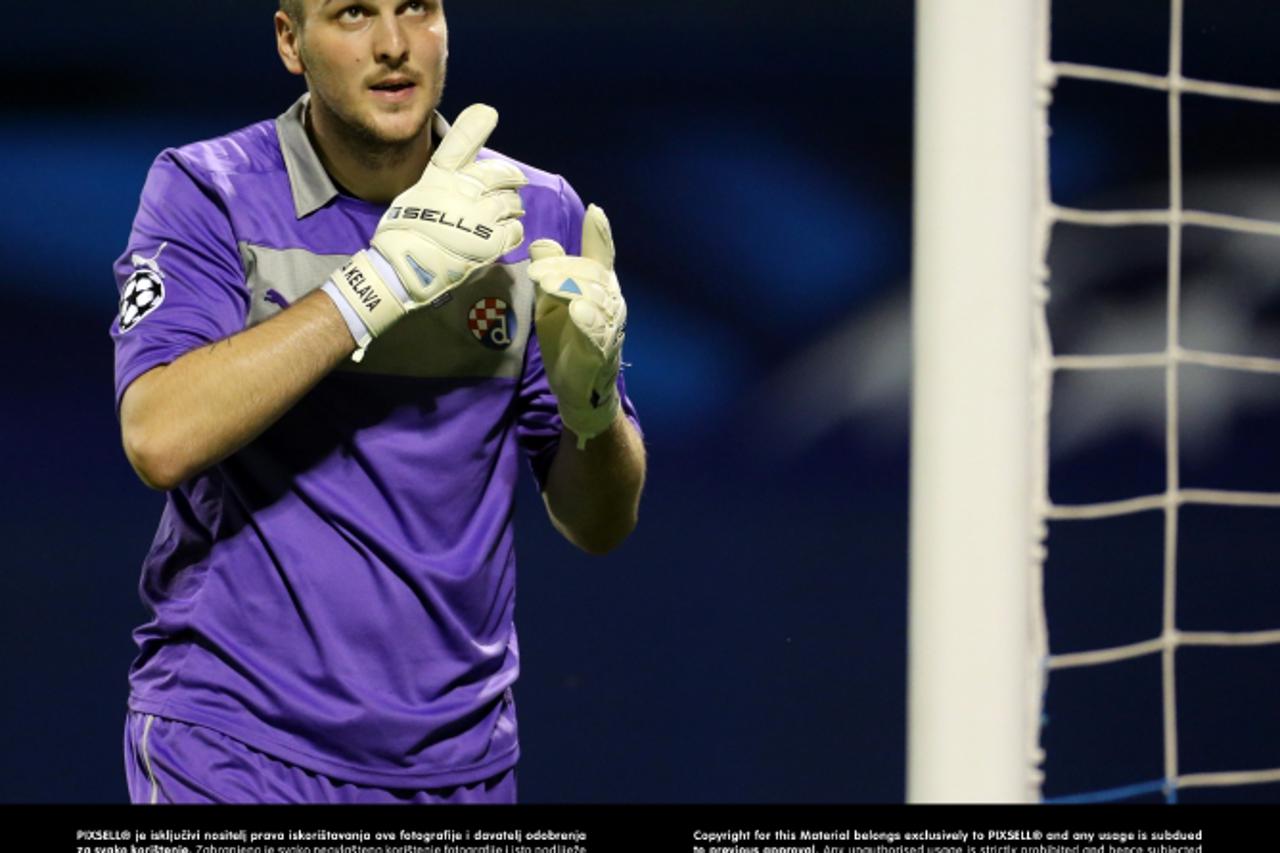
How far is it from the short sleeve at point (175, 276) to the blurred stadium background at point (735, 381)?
144 cm

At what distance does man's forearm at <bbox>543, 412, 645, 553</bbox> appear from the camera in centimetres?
195

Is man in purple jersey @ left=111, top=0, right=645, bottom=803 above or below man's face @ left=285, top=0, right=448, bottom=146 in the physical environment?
below

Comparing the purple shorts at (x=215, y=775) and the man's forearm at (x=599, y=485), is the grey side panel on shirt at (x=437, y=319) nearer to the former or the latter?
the man's forearm at (x=599, y=485)

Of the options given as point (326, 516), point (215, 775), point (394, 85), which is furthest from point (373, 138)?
point (215, 775)

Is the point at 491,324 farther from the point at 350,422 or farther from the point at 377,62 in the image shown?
the point at 377,62

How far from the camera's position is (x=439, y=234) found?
178 centimetres

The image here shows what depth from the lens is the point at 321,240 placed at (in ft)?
6.20

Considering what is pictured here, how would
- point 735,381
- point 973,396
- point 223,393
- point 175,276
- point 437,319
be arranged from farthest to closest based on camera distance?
1. point 735,381
2. point 437,319
3. point 175,276
4. point 223,393
5. point 973,396

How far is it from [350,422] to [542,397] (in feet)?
0.75

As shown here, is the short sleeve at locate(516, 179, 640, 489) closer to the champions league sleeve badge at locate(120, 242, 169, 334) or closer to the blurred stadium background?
the champions league sleeve badge at locate(120, 242, 169, 334)

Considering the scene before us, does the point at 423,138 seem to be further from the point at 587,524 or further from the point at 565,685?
the point at 565,685

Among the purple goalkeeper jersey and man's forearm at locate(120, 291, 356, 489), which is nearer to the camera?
man's forearm at locate(120, 291, 356, 489)

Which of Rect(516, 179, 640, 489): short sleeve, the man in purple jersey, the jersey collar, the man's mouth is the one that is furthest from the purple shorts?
the man's mouth

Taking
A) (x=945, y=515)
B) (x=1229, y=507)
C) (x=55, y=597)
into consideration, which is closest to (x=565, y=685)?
(x=55, y=597)
